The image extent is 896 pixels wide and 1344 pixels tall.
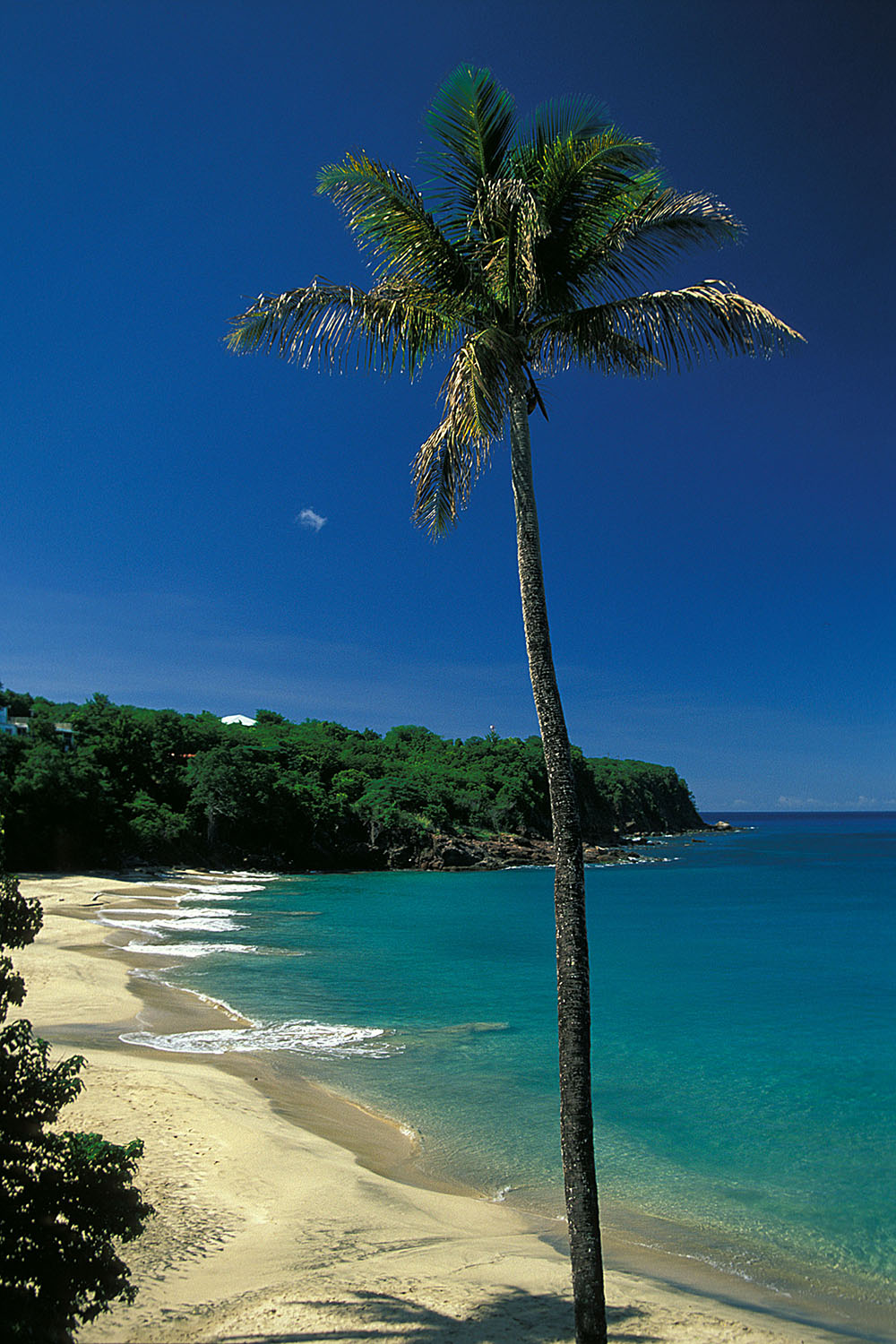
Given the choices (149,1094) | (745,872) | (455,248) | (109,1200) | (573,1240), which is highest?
(455,248)

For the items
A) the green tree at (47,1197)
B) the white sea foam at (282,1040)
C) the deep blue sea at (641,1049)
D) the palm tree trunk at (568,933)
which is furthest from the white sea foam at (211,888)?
the palm tree trunk at (568,933)

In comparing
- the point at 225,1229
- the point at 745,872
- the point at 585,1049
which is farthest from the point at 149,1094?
the point at 745,872

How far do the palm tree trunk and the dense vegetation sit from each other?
50.8 m

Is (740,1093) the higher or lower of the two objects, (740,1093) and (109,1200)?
the lower

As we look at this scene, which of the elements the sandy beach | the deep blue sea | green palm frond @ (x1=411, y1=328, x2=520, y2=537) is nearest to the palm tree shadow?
the sandy beach

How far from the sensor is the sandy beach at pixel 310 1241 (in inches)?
219

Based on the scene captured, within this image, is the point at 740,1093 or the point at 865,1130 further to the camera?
the point at 740,1093

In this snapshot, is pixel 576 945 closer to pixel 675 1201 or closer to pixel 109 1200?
pixel 109 1200

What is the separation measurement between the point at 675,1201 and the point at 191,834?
58.6 metres

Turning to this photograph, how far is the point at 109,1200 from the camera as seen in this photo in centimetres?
449

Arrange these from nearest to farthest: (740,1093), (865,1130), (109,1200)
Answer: (109,1200) < (865,1130) < (740,1093)

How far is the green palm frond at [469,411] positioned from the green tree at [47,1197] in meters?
4.67

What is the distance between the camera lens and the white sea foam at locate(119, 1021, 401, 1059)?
47.4 feet

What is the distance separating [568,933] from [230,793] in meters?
63.1
